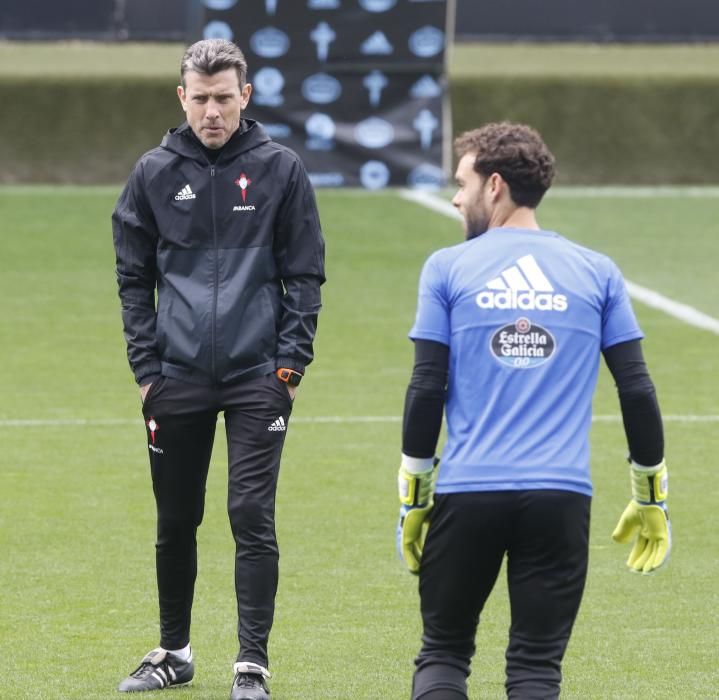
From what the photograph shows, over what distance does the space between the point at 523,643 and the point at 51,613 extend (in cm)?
303

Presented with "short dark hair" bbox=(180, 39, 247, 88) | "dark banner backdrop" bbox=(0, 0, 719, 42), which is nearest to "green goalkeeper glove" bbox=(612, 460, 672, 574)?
"short dark hair" bbox=(180, 39, 247, 88)

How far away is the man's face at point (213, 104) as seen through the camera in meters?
6.09

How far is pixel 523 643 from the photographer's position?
478cm

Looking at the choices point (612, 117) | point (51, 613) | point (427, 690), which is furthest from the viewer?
point (612, 117)

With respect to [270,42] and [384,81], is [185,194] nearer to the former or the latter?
[270,42]

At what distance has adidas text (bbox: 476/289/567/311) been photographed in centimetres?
469

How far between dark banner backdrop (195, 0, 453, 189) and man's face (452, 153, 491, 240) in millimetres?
17747

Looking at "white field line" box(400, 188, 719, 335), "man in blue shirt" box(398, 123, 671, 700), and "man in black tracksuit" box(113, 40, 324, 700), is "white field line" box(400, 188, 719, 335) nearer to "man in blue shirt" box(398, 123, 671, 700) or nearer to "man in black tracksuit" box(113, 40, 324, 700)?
"man in black tracksuit" box(113, 40, 324, 700)

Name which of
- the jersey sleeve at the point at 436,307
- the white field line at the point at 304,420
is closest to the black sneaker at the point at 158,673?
the jersey sleeve at the point at 436,307

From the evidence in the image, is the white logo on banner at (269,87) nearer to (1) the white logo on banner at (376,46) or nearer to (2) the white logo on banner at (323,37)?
(2) the white logo on banner at (323,37)

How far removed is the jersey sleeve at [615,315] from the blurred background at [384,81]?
18.0 metres

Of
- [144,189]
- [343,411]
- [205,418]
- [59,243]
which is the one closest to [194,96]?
[144,189]

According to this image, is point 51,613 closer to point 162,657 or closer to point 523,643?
point 162,657

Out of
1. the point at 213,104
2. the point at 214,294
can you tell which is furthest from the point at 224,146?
the point at 214,294
